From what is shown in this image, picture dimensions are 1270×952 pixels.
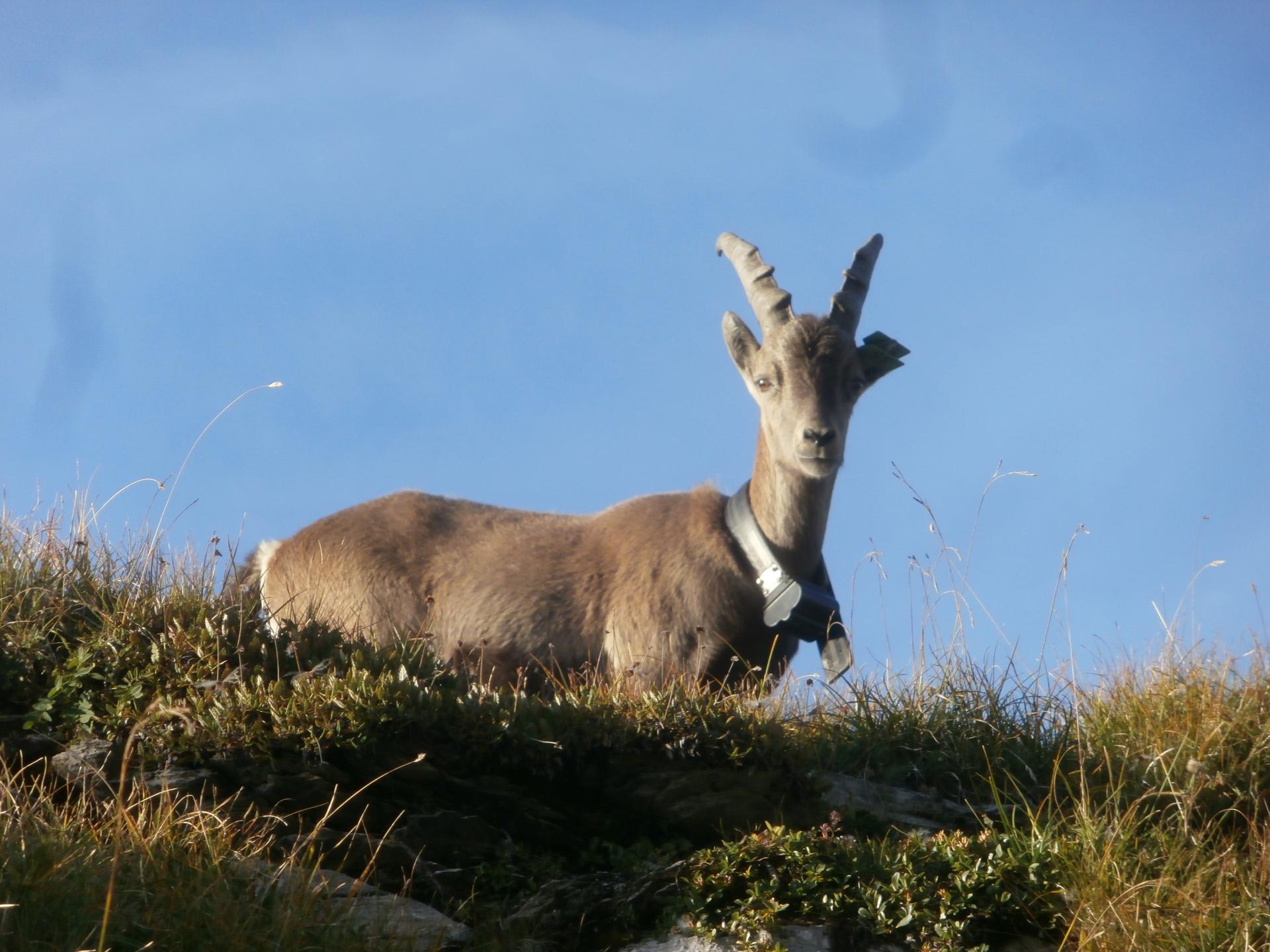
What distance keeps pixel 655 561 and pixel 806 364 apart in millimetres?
1670

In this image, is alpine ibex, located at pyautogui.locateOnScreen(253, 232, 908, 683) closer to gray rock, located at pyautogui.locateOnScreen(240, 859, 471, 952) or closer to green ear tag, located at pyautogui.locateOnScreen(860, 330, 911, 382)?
green ear tag, located at pyautogui.locateOnScreen(860, 330, 911, 382)

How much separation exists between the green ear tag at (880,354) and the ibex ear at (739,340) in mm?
797

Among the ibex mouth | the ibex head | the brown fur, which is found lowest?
the brown fur

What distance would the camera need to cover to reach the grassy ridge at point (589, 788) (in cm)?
475

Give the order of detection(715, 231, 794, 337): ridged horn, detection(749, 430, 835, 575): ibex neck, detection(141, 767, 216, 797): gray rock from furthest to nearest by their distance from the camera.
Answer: detection(715, 231, 794, 337): ridged horn, detection(749, 430, 835, 575): ibex neck, detection(141, 767, 216, 797): gray rock

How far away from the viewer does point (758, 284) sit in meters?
9.20

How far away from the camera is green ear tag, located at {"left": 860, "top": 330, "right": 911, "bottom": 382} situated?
8703 millimetres

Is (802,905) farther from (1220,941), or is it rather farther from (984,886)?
(1220,941)

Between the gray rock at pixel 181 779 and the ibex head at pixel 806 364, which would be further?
the ibex head at pixel 806 364

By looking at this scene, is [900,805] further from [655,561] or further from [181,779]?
[181,779]

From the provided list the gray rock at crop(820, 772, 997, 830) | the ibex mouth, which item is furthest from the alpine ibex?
the gray rock at crop(820, 772, 997, 830)

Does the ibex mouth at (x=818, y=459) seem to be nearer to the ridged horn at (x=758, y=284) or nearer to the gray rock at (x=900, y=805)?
the ridged horn at (x=758, y=284)

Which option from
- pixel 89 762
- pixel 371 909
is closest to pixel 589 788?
pixel 371 909

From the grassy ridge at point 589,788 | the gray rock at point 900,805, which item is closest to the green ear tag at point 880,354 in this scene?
the grassy ridge at point 589,788
